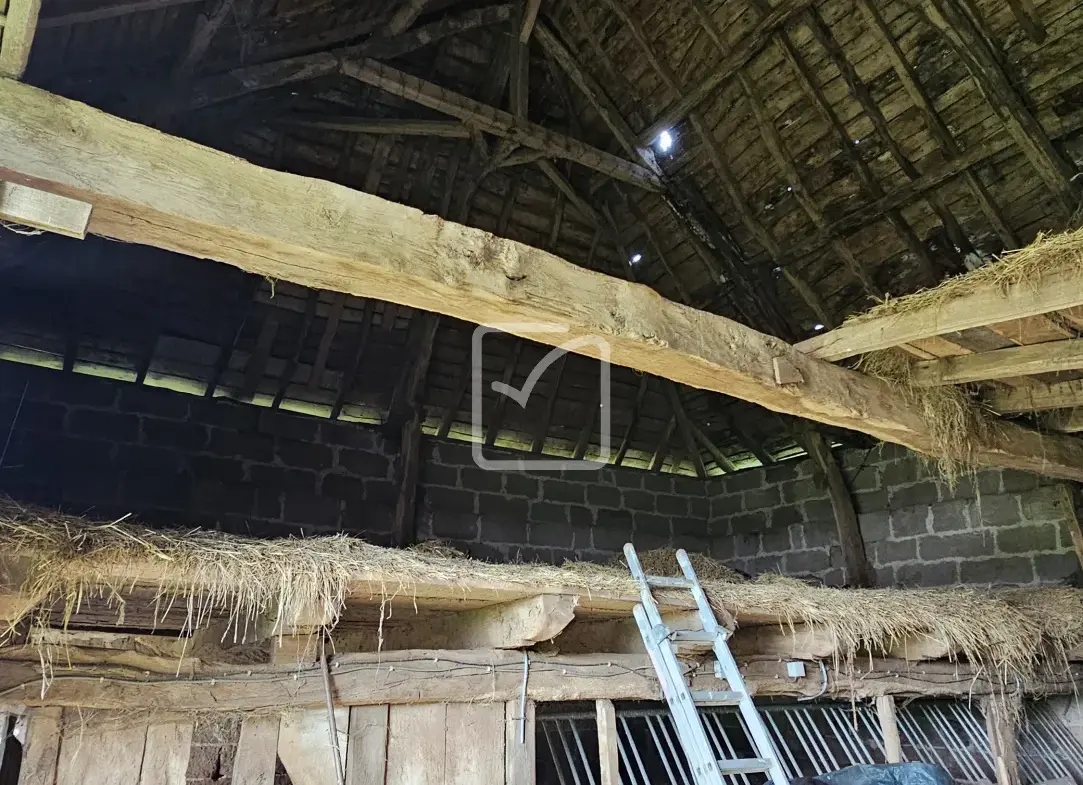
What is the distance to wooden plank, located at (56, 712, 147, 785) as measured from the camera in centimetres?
222

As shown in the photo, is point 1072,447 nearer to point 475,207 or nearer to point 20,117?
point 475,207

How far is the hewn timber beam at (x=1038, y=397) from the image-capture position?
3.44 metres

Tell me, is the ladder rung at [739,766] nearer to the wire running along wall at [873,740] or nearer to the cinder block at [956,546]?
the wire running along wall at [873,740]

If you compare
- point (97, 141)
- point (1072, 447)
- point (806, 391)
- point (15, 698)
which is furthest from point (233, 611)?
point (1072, 447)

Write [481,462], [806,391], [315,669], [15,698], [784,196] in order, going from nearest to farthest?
[15,698] → [315,669] → [806,391] → [784,196] → [481,462]

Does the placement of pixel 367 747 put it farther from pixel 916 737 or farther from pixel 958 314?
pixel 916 737

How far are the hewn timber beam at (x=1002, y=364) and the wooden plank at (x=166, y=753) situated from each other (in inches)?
124

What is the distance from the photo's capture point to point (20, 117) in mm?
1620

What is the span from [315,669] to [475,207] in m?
4.11

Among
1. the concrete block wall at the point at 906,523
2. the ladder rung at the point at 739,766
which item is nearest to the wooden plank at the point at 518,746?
the ladder rung at the point at 739,766

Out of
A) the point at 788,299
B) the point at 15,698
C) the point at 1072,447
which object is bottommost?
the point at 15,698

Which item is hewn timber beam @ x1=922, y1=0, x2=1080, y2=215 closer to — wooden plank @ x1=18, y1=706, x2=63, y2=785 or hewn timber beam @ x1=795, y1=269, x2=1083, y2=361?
hewn timber beam @ x1=795, y1=269, x2=1083, y2=361

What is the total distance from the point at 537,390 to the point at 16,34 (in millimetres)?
5358

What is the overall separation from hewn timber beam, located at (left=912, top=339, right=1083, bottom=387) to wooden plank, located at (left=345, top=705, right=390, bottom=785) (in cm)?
263
